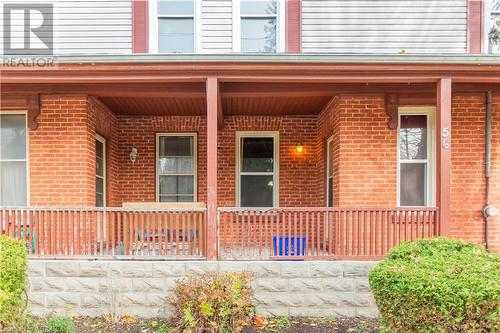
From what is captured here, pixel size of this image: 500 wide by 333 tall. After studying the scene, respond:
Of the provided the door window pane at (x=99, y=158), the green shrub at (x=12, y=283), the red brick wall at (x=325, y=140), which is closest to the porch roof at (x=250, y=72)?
the red brick wall at (x=325, y=140)

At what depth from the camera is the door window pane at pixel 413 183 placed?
6191 millimetres

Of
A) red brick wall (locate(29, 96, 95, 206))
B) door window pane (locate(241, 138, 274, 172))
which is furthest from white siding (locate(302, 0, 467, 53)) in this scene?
red brick wall (locate(29, 96, 95, 206))

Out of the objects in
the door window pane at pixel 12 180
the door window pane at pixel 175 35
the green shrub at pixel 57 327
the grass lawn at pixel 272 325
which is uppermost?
the door window pane at pixel 175 35

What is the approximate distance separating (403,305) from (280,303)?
2.15 metres

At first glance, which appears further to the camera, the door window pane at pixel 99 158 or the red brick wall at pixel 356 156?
the door window pane at pixel 99 158

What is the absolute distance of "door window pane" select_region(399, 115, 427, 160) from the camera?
6.21 metres

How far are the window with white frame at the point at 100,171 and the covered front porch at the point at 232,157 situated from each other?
0.03m

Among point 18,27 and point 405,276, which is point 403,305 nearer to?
point 405,276

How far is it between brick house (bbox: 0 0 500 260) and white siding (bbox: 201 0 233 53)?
1.0 inches

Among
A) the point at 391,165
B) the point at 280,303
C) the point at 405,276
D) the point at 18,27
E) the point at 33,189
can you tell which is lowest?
the point at 280,303

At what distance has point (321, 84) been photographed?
5707 millimetres

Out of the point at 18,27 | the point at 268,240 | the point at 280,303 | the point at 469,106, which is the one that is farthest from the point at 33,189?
the point at 469,106

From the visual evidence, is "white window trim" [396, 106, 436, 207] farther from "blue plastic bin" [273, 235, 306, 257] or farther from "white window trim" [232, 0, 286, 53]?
"white window trim" [232, 0, 286, 53]

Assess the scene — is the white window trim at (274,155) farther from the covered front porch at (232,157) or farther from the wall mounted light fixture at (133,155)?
the wall mounted light fixture at (133,155)
